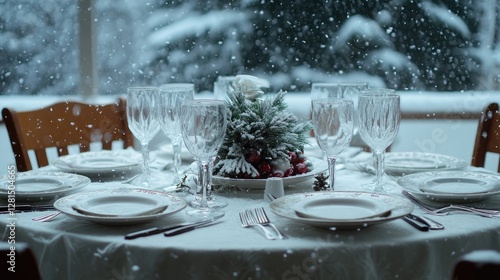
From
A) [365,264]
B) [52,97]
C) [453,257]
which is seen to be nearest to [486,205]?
[453,257]

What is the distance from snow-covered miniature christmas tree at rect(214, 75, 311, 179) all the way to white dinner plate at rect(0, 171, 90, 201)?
0.26 meters

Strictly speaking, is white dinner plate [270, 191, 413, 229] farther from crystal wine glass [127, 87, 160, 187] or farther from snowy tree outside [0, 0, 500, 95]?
snowy tree outside [0, 0, 500, 95]

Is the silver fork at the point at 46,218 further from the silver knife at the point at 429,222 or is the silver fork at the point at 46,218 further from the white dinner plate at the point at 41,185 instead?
the silver knife at the point at 429,222

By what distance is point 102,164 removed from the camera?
4.89 feet

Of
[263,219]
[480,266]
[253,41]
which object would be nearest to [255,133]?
[263,219]

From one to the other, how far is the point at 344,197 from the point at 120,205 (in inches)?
13.9

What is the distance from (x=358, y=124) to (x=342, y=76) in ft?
7.63

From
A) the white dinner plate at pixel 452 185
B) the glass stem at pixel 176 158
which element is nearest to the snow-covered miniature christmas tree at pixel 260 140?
the glass stem at pixel 176 158

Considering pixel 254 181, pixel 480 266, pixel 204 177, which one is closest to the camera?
pixel 480 266

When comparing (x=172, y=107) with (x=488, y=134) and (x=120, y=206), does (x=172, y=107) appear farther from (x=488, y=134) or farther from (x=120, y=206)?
(x=488, y=134)

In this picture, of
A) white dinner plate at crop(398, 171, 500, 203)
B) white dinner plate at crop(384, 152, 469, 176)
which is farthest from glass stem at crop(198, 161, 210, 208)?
white dinner plate at crop(384, 152, 469, 176)

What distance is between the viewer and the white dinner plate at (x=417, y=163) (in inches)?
55.6

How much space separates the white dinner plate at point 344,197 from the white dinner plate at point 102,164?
454mm

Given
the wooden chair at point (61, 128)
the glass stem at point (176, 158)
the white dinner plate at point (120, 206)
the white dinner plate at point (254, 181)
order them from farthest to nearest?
the wooden chair at point (61, 128)
the glass stem at point (176, 158)
the white dinner plate at point (254, 181)
the white dinner plate at point (120, 206)
